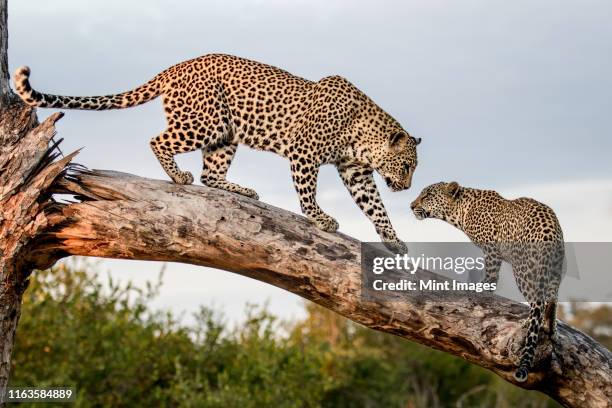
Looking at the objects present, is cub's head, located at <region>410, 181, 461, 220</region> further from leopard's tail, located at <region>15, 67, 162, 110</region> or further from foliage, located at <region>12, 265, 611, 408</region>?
foliage, located at <region>12, 265, 611, 408</region>

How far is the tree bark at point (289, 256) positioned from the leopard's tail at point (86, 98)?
2.61 ft

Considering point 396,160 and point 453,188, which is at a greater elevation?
point 396,160

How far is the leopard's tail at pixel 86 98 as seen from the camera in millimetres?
8328

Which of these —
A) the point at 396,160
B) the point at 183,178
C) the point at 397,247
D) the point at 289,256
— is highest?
the point at 396,160

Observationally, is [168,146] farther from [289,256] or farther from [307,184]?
[289,256]

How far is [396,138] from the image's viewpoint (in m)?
9.20

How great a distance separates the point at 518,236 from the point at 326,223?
1659mm

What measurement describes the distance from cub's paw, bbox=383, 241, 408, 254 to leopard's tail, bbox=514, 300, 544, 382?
162cm

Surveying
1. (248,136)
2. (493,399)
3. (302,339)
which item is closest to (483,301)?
(248,136)

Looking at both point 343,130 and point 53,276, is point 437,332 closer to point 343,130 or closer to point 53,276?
point 343,130

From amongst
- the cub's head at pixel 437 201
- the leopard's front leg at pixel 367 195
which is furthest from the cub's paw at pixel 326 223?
the cub's head at pixel 437 201

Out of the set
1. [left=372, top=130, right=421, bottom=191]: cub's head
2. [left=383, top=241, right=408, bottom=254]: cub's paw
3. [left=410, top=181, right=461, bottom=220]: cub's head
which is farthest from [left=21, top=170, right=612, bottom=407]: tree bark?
[left=410, top=181, right=461, bottom=220]: cub's head

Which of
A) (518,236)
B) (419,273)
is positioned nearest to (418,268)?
(419,273)

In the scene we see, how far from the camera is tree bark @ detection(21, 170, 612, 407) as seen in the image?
25.4ft
